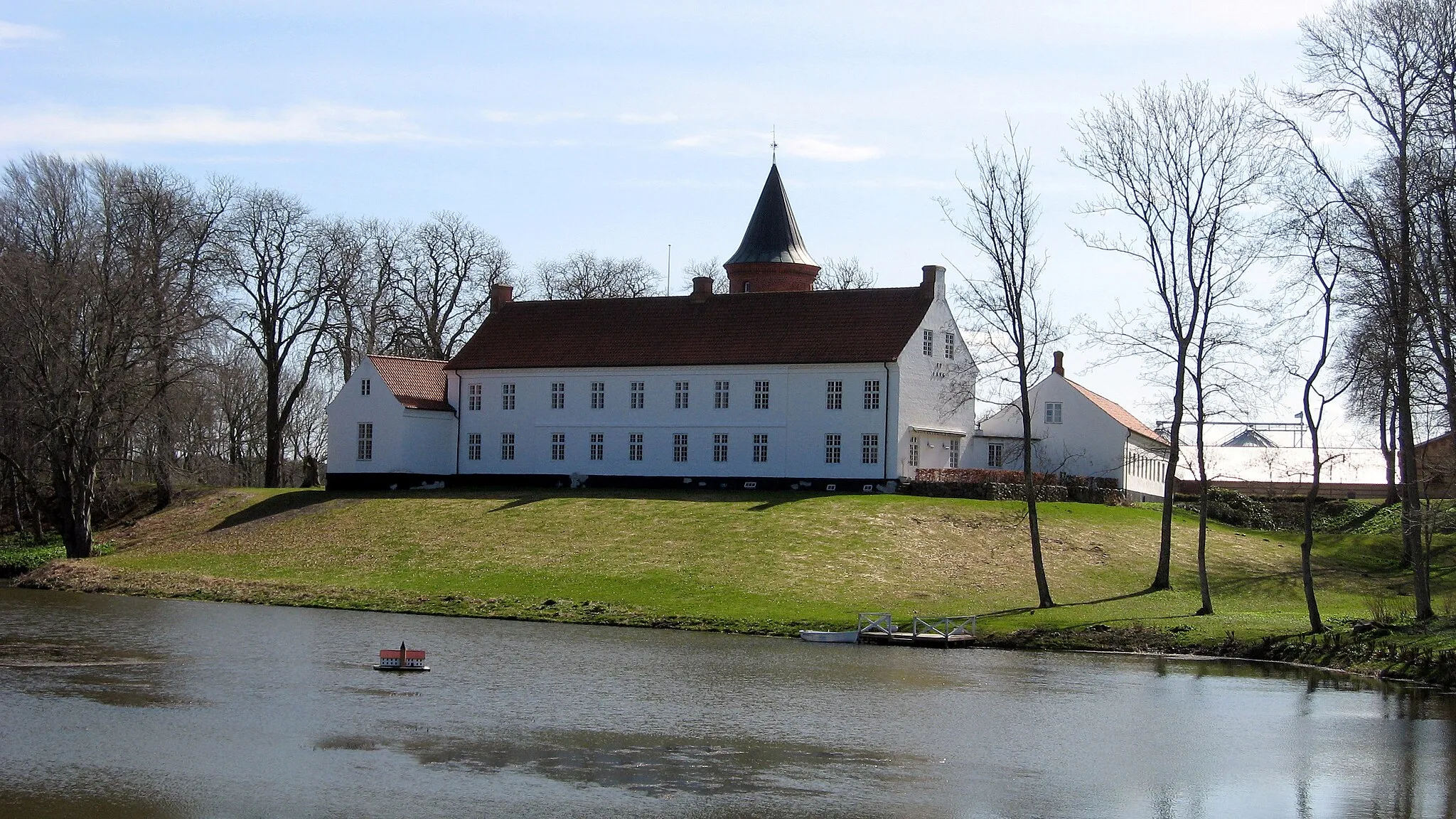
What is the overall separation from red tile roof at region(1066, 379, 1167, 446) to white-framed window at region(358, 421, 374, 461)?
29.4m

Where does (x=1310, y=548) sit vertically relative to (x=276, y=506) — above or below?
below

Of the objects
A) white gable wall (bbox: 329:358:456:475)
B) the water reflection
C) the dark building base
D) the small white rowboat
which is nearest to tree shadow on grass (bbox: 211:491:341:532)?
the dark building base

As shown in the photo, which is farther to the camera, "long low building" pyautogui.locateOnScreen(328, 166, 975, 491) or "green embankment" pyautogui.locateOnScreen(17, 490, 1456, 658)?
"long low building" pyautogui.locateOnScreen(328, 166, 975, 491)

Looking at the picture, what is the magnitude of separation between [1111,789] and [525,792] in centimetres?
699

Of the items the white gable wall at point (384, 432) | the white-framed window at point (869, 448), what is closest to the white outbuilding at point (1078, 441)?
the white-framed window at point (869, 448)

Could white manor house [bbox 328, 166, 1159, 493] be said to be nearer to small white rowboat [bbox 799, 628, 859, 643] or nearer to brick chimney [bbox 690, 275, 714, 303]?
brick chimney [bbox 690, 275, 714, 303]

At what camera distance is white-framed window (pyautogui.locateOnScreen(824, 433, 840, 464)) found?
53156 mm

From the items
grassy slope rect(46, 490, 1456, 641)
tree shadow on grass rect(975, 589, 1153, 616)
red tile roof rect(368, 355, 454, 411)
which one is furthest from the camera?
red tile roof rect(368, 355, 454, 411)

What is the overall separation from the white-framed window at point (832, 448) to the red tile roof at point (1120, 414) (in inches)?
558

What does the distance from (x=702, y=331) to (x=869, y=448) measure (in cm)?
892

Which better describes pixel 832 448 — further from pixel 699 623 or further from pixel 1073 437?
pixel 699 623

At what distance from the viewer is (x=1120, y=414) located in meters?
63.0

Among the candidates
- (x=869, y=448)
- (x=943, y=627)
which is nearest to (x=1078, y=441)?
(x=869, y=448)

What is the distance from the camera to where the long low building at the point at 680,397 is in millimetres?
53125
